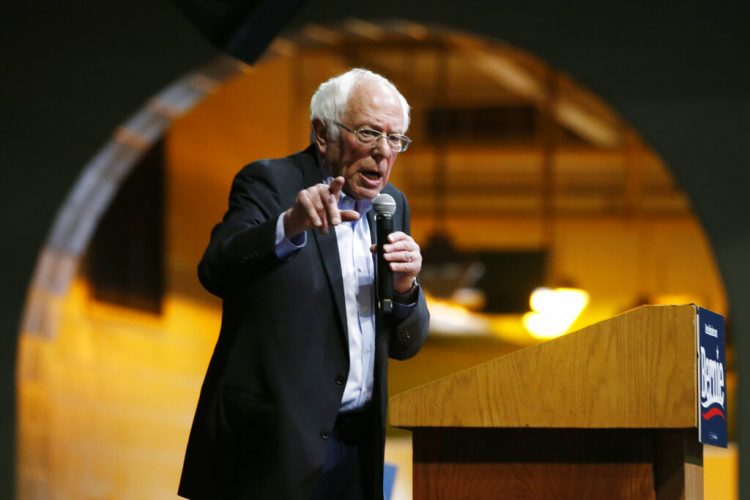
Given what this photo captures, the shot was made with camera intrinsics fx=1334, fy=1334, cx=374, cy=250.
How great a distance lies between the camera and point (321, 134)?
92.1 inches

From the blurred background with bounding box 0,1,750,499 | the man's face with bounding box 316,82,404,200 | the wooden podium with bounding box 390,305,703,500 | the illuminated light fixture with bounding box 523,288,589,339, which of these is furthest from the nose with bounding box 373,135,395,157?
the illuminated light fixture with bounding box 523,288,589,339

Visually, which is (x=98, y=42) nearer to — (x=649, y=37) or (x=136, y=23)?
(x=136, y=23)

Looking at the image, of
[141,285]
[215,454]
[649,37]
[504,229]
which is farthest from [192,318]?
[215,454]

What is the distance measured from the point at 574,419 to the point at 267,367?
510mm

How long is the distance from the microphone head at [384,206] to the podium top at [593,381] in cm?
29

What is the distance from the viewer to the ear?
2330mm

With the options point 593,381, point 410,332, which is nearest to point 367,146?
point 410,332

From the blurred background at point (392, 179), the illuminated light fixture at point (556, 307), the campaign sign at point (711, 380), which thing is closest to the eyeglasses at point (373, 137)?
the campaign sign at point (711, 380)

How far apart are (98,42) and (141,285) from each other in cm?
288

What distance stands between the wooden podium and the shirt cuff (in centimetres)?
30

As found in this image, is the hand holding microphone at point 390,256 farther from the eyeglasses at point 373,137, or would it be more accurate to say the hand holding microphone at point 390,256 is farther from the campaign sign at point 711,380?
the campaign sign at point 711,380

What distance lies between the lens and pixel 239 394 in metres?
2.23

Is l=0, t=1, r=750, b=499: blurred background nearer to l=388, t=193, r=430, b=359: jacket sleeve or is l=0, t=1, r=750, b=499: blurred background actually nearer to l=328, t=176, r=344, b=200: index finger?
l=388, t=193, r=430, b=359: jacket sleeve

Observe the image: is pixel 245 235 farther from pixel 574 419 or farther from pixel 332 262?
pixel 574 419
